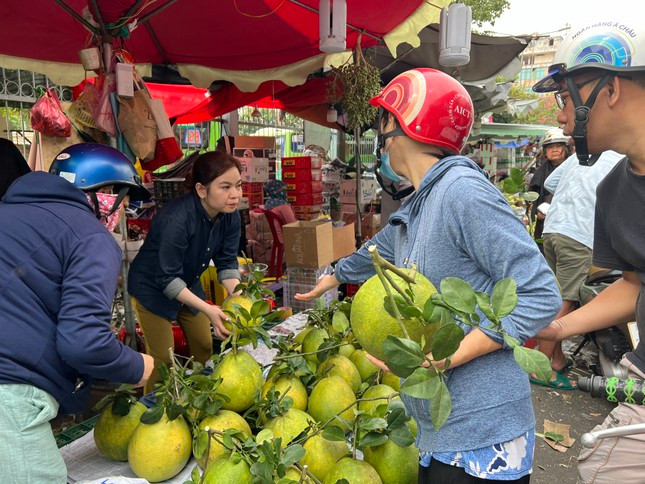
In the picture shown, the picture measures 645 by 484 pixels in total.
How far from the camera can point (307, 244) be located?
460cm

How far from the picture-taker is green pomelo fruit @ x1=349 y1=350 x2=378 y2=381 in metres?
2.08

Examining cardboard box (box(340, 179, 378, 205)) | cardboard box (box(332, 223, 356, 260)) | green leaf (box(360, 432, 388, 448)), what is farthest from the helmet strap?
cardboard box (box(340, 179, 378, 205))

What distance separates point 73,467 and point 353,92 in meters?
3.88

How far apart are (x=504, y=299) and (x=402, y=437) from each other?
28.1 inches

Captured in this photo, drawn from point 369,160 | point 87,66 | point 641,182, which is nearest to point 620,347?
point 641,182

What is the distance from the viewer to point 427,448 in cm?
136

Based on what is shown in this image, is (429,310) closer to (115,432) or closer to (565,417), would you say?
(115,432)

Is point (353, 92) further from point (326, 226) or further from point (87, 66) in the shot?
point (87, 66)

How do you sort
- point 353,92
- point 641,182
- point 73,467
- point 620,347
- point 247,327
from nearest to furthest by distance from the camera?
point 641,182 < point 73,467 < point 247,327 < point 620,347 < point 353,92

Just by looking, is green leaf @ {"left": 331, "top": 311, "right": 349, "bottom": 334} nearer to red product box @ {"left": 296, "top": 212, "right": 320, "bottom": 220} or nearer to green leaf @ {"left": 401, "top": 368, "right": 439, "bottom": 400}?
green leaf @ {"left": 401, "top": 368, "right": 439, "bottom": 400}

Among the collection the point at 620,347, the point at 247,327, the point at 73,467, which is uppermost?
the point at 247,327

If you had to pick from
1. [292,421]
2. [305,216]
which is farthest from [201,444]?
[305,216]

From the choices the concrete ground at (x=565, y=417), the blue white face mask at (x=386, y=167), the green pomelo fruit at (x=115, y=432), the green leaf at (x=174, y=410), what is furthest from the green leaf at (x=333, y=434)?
the concrete ground at (x=565, y=417)

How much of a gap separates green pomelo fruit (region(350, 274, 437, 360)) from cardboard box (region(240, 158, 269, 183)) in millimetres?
6465
